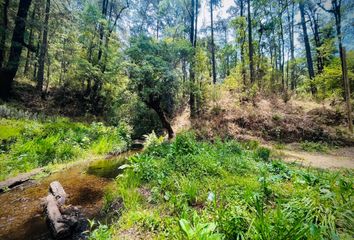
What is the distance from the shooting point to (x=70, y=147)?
8875 mm

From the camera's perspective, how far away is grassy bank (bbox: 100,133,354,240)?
257 centimetres

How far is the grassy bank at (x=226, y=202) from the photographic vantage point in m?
2.57

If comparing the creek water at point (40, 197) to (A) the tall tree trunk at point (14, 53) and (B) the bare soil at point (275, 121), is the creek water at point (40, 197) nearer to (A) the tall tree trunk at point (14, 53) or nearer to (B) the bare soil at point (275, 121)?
(B) the bare soil at point (275, 121)

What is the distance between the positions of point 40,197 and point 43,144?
3.50 m

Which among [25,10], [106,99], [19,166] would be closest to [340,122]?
[19,166]

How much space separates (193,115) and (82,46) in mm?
11222

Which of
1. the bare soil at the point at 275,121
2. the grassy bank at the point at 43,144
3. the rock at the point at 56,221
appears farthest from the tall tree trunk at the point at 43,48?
the rock at the point at 56,221

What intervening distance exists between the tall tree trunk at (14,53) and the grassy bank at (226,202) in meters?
12.8

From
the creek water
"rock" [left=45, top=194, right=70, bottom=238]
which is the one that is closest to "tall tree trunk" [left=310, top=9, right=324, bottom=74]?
the creek water

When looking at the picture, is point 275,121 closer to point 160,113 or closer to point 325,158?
point 325,158

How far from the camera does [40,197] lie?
509 centimetres

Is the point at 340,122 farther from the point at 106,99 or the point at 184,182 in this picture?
the point at 106,99

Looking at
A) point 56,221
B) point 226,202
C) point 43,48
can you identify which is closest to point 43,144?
point 56,221

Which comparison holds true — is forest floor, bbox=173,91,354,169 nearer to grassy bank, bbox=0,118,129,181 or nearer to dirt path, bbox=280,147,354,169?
dirt path, bbox=280,147,354,169
